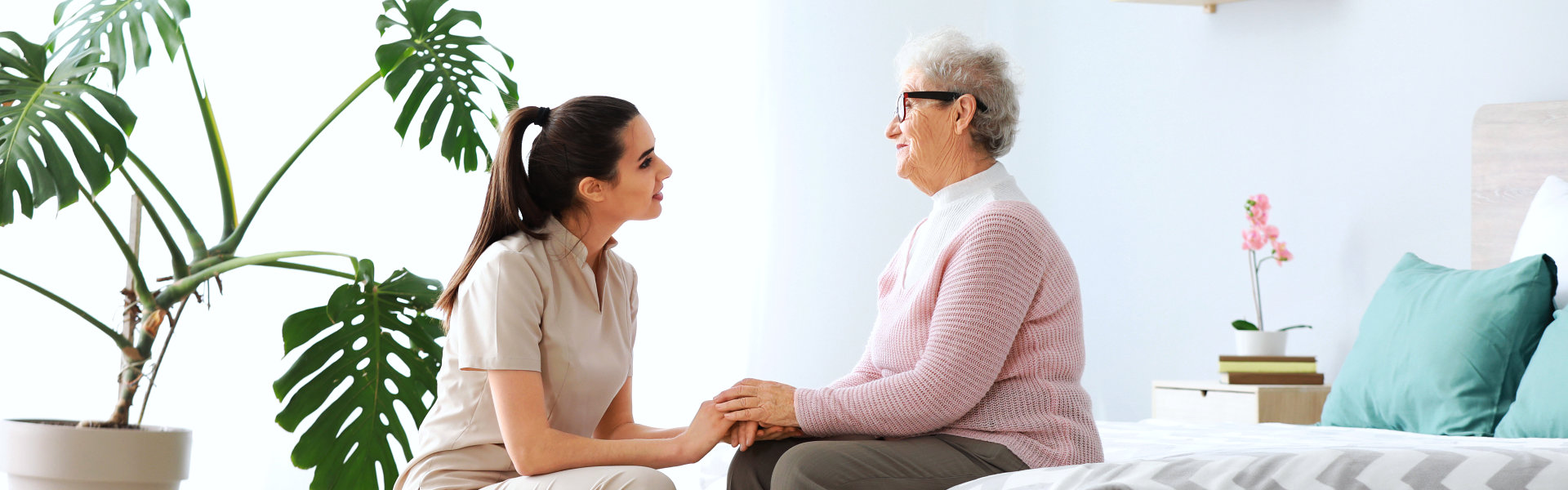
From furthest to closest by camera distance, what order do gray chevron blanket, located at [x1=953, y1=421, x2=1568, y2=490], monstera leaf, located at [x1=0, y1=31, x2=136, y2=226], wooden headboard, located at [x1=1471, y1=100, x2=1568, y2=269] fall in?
1. wooden headboard, located at [x1=1471, y1=100, x2=1568, y2=269]
2. monstera leaf, located at [x1=0, y1=31, x2=136, y2=226]
3. gray chevron blanket, located at [x1=953, y1=421, x2=1568, y2=490]

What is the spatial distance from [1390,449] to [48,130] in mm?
1986

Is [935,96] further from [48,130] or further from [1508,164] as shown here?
[1508,164]

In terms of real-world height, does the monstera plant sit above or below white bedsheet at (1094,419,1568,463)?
above

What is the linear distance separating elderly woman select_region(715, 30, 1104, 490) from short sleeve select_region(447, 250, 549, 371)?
26cm

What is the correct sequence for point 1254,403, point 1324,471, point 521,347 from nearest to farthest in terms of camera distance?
1. point 1324,471
2. point 521,347
3. point 1254,403

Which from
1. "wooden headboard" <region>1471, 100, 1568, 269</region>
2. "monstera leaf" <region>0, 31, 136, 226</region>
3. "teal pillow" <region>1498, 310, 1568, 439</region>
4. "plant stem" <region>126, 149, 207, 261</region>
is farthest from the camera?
"wooden headboard" <region>1471, 100, 1568, 269</region>

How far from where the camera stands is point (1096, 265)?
4.23m

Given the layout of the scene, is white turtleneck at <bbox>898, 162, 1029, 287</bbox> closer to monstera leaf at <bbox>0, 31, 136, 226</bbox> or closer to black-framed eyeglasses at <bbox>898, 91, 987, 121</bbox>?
black-framed eyeglasses at <bbox>898, 91, 987, 121</bbox>

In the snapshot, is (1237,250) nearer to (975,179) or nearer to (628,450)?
(975,179)

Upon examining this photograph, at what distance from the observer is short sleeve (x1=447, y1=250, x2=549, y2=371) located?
146 cm

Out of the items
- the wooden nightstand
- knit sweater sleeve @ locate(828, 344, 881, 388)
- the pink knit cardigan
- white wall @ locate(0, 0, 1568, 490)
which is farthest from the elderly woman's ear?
white wall @ locate(0, 0, 1568, 490)

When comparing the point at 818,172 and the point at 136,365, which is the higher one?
the point at 818,172

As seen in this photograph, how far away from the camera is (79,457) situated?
225 centimetres

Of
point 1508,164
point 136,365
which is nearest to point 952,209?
point 136,365
